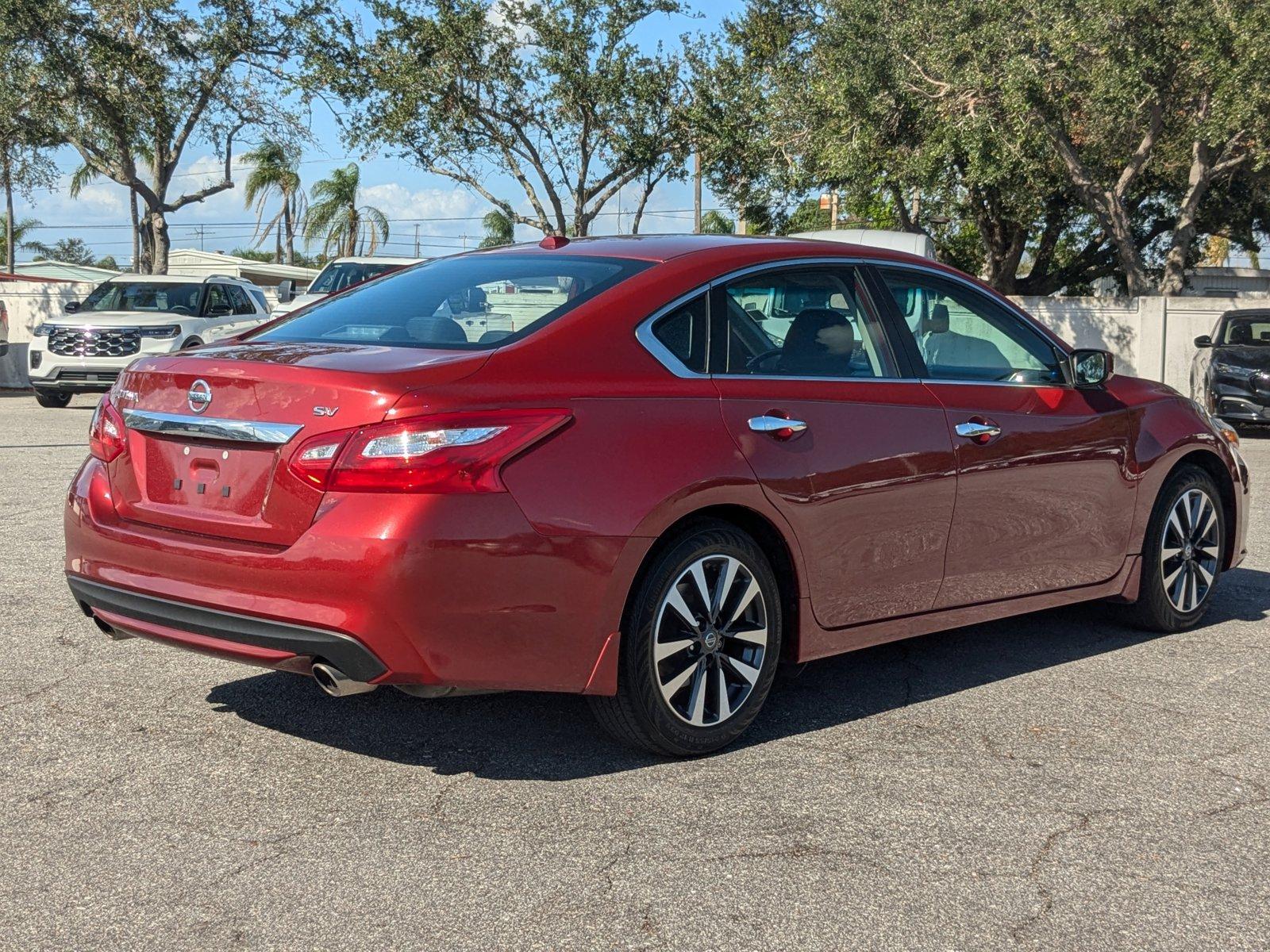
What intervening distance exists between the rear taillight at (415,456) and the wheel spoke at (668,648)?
79 centimetres

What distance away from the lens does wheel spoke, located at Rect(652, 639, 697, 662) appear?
451cm

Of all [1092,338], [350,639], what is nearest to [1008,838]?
[350,639]

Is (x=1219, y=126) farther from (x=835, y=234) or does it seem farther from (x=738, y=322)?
(x=738, y=322)

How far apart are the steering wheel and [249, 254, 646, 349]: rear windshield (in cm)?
48

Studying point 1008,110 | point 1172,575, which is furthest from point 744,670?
point 1008,110

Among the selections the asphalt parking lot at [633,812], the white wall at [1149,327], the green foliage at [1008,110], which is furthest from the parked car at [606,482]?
the white wall at [1149,327]

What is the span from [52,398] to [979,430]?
1807 centimetres

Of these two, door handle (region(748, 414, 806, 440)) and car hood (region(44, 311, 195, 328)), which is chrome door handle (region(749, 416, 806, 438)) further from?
car hood (region(44, 311, 195, 328))

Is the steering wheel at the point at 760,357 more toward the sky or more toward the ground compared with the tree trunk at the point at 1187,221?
more toward the ground

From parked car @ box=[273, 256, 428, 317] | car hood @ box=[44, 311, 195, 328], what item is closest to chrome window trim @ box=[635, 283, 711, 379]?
parked car @ box=[273, 256, 428, 317]

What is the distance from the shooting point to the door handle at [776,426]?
15.5 feet

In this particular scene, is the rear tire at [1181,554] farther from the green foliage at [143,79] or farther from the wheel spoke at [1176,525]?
the green foliage at [143,79]

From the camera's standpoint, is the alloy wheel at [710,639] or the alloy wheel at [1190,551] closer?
the alloy wheel at [710,639]

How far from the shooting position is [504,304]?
15.8 feet
